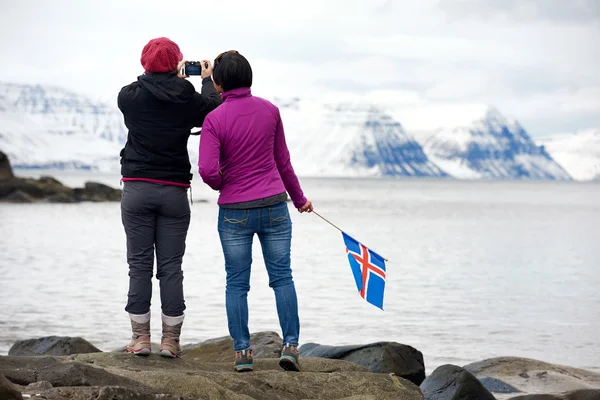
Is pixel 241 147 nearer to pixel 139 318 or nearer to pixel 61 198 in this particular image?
pixel 139 318

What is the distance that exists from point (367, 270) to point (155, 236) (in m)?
2.04

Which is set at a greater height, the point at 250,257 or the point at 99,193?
the point at 250,257

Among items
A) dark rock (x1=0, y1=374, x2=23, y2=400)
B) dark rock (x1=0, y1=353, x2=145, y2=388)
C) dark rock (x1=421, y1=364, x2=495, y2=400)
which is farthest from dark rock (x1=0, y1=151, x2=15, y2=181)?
dark rock (x1=0, y1=374, x2=23, y2=400)

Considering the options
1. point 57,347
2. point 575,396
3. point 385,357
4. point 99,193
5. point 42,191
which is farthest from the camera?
point 99,193

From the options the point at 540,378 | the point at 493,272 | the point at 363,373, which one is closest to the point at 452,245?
the point at 493,272

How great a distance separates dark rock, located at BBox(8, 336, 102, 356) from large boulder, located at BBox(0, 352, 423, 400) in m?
3.99

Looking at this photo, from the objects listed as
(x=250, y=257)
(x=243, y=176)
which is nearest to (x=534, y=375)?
(x=250, y=257)

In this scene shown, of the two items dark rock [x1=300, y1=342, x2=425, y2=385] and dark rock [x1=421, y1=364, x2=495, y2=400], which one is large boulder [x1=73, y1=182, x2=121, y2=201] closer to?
dark rock [x1=300, y1=342, x2=425, y2=385]

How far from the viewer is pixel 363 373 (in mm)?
7801

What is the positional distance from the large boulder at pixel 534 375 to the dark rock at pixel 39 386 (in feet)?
22.7

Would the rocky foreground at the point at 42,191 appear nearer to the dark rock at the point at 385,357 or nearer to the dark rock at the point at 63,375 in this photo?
the dark rock at the point at 385,357

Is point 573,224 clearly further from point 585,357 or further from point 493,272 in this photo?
point 585,357

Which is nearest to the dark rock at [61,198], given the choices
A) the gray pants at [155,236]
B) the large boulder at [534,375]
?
the large boulder at [534,375]

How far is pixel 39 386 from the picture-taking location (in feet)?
21.2
